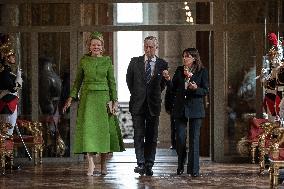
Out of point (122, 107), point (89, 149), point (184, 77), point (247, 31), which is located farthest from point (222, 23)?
point (122, 107)

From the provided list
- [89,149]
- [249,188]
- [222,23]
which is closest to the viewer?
[249,188]

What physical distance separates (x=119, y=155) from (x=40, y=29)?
2.58m

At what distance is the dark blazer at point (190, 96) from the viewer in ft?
30.8

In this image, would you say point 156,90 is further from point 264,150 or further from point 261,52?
point 261,52

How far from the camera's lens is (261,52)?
452 inches

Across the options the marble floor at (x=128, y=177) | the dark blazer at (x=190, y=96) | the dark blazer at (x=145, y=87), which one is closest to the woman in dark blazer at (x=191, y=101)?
the dark blazer at (x=190, y=96)

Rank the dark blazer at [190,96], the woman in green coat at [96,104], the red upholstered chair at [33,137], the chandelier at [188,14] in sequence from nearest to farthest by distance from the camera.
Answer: the dark blazer at [190,96] → the woman in green coat at [96,104] → the red upholstered chair at [33,137] → the chandelier at [188,14]

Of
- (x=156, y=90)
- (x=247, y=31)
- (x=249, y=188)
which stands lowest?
(x=249, y=188)

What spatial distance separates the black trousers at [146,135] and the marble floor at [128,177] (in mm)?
217

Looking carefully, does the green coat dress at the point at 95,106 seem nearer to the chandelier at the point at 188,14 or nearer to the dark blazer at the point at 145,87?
the dark blazer at the point at 145,87

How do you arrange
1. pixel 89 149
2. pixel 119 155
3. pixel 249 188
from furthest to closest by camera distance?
pixel 119 155, pixel 89 149, pixel 249 188

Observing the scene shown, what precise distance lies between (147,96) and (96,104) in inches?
22.1

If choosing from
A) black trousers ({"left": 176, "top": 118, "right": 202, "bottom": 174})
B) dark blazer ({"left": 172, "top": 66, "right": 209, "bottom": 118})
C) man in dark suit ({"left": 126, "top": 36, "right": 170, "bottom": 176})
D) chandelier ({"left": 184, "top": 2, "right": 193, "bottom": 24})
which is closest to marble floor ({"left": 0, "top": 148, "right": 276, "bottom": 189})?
black trousers ({"left": 176, "top": 118, "right": 202, "bottom": 174})

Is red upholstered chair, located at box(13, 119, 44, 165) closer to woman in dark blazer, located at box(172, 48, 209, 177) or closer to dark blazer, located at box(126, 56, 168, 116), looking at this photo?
dark blazer, located at box(126, 56, 168, 116)
